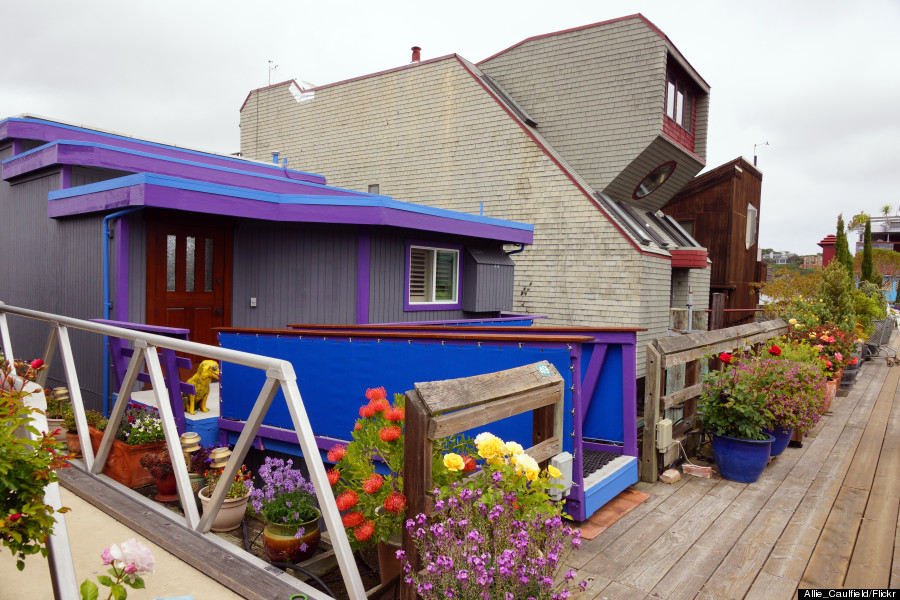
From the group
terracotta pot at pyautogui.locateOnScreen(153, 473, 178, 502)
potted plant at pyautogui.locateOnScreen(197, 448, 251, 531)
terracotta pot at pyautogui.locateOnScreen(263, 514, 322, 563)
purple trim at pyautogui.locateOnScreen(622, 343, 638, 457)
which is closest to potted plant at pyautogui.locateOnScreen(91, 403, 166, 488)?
terracotta pot at pyautogui.locateOnScreen(153, 473, 178, 502)

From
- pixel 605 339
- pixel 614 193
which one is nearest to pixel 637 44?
pixel 614 193

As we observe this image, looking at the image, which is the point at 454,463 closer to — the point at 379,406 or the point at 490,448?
the point at 490,448

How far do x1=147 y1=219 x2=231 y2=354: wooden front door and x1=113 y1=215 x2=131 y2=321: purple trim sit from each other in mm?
379

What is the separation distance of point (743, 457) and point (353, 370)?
11.6 ft

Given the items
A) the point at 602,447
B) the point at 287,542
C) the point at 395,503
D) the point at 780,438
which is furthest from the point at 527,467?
the point at 780,438

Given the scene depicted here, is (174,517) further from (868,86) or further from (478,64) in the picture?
(868,86)

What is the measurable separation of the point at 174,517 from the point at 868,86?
100403mm

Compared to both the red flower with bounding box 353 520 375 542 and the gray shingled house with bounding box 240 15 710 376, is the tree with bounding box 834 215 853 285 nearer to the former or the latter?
the gray shingled house with bounding box 240 15 710 376

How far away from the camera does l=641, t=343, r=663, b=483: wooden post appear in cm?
494

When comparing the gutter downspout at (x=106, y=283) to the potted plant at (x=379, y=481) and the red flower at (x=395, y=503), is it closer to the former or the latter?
the potted plant at (x=379, y=481)

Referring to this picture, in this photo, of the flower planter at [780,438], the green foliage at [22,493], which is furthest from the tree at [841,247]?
the green foliage at [22,493]

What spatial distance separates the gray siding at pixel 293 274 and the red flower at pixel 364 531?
618 cm

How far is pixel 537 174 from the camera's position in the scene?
15.1 m

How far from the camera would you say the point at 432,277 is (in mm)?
10422
